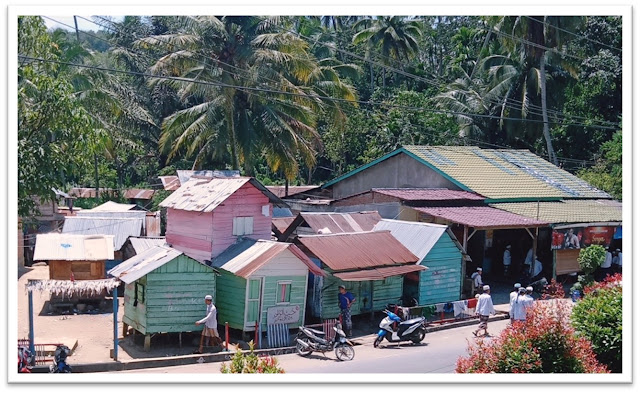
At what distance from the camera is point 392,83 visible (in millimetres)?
51750

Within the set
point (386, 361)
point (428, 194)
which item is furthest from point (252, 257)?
point (428, 194)

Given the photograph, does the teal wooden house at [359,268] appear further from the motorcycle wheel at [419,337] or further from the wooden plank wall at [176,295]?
the wooden plank wall at [176,295]

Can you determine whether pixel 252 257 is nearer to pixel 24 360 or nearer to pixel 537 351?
pixel 24 360

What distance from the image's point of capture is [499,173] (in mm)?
28016

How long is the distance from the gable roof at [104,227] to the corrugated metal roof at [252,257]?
710 centimetres

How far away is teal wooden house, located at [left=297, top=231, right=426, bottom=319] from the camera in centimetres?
1792

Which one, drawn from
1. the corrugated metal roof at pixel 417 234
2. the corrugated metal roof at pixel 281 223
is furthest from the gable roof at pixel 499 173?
the corrugated metal roof at pixel 281 223

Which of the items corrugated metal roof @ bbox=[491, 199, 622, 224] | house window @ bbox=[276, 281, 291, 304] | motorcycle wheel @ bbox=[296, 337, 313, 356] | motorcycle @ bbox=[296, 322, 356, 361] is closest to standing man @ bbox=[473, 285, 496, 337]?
motorcycle @ bbox=[296, 322, 356, 361]

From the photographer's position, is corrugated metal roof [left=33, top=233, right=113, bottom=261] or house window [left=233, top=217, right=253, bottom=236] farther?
corrugated metal roof [left=33, top=233, right=113, bottom=261]

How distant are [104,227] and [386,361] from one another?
12.7 m

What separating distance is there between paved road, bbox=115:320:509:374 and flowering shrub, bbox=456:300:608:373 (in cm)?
323

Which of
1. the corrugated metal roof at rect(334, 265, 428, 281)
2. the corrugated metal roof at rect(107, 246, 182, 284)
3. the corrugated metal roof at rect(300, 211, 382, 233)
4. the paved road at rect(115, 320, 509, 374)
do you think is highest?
the corrugated metal roof at rect(300, 211, 382, 233)

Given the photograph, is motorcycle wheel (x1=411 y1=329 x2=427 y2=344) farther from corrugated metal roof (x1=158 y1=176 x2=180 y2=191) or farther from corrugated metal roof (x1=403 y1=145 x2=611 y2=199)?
corrugated metal roof (x1=158 y1=176 x2=180 y2=191)
